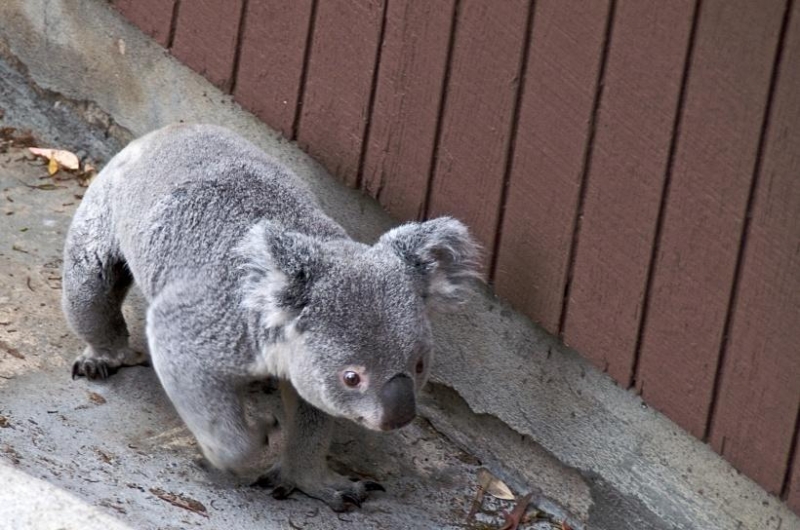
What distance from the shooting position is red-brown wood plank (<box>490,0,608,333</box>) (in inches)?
158

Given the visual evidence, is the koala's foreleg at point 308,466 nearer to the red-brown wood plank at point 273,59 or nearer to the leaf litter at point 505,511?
the leaf litter at point 505,511

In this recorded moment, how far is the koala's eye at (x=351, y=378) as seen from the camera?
11.9ft

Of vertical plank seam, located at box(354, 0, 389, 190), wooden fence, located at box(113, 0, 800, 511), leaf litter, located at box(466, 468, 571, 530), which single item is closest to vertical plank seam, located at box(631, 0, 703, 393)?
wooden fence, located at box(113, 0, 800, 511)

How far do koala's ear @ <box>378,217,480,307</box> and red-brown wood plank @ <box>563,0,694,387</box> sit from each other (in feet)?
1.32

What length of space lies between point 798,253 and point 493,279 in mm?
1114

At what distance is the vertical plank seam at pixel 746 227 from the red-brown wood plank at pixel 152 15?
2.56 metres

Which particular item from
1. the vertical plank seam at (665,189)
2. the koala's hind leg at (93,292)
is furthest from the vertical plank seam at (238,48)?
the vertical plank seam at (665,189)

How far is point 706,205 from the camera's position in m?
3.79

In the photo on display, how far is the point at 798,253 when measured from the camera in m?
3.61

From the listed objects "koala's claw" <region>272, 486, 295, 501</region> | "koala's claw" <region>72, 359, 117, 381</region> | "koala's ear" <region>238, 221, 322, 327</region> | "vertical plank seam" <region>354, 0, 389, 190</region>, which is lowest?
"koala's claw" <region>272, 486, 295, 501</region>

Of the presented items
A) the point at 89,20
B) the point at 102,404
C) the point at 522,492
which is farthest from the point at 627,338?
the point at 89,20

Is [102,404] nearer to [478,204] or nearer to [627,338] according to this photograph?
[478,204]

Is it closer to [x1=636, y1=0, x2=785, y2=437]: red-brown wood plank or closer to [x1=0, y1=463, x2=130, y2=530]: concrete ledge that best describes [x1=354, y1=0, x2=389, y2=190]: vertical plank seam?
[x1=636, y1=0, x2=785, y2=437]: red-brown wood plank

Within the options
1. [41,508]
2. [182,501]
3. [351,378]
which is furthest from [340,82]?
[41,508]
